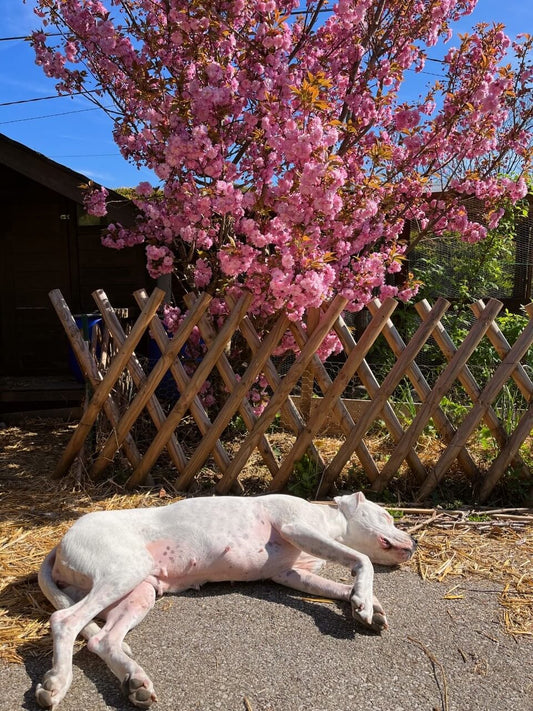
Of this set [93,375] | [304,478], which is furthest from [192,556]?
[93,375]

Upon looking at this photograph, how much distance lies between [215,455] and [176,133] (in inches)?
77.0

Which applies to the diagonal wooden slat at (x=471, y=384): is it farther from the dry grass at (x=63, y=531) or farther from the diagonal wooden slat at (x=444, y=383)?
the dry grass at (x=63, y=531)

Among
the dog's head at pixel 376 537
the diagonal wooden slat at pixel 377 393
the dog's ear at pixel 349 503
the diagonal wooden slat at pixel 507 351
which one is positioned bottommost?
the dog's head at pixel 376 537

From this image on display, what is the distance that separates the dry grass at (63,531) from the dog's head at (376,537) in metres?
0.18

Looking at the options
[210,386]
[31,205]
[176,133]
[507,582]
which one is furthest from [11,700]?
[31,205]

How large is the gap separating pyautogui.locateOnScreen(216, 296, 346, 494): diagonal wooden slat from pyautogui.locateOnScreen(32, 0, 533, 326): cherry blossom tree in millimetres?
172

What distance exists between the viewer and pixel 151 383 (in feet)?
11.6

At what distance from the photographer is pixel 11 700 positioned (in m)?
1.68

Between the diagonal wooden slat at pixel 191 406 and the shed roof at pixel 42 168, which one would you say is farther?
the shed roof at pixel 42 168

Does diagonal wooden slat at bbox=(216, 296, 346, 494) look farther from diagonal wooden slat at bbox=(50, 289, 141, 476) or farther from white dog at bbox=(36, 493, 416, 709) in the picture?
white dog at bbox=(36, 493, 416, 709)

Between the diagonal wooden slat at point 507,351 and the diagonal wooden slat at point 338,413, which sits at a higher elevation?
the diagonal wooden slat at point 507,351

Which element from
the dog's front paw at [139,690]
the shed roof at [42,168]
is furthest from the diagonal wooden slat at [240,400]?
the shed roof at [42,168]

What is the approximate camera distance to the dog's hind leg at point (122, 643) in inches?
65.5

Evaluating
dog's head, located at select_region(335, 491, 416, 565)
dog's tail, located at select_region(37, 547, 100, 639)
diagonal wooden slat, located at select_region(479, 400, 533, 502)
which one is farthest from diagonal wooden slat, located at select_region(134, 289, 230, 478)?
diagonal wooden slat, located at select_region(479, 400, 533, 502)
